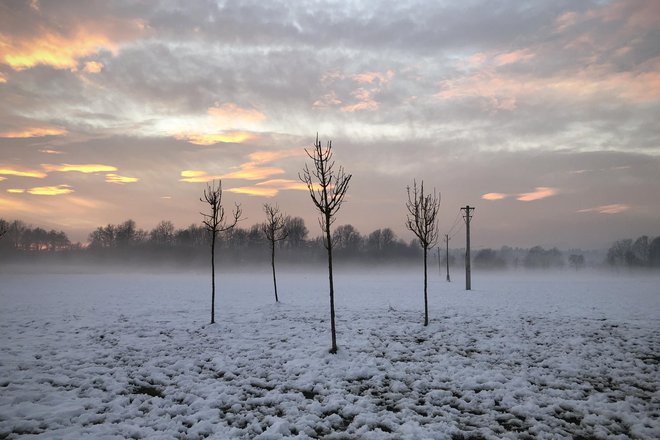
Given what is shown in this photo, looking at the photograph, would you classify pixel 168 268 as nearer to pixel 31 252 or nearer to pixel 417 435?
pixel 31 252

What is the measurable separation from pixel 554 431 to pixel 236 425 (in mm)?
5898

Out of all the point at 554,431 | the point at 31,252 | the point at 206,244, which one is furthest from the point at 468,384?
the point at 31,252

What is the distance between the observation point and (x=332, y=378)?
915 cm

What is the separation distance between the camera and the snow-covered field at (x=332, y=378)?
262 inches

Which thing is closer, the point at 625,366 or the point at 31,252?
the point at 625,366

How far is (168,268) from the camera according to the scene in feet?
354

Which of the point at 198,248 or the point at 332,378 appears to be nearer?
the point at 332,378

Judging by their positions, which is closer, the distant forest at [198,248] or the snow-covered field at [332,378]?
the snow-covered field at [332,378]

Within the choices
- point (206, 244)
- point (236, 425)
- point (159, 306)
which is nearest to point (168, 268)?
point (206, 244)

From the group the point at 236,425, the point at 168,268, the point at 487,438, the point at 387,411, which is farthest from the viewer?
the point at 168,268

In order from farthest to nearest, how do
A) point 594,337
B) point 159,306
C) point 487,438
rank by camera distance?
point 159,306 < point 594,337 < point 487,438

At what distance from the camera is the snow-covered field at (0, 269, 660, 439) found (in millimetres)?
6664

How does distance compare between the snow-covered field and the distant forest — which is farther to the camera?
the distant forest

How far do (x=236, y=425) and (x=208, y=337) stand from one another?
711 centimetres
